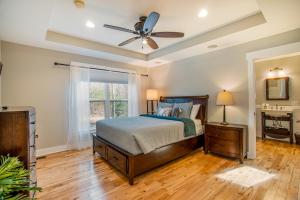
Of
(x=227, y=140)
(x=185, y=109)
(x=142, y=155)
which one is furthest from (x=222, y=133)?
(x=142, y=155)

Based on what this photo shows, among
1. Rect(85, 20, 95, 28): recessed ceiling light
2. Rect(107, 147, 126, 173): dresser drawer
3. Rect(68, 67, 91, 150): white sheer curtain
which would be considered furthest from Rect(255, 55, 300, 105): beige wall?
Rect(68, 67, 91, 150): white sheer curtain

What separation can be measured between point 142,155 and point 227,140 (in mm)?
1784

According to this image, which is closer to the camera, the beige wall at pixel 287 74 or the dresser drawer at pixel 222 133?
the dresser drawer at pixel 222 133

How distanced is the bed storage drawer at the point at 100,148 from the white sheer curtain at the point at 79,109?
761 millimetres

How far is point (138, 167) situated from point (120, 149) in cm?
41

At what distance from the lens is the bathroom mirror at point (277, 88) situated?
423 centimetres

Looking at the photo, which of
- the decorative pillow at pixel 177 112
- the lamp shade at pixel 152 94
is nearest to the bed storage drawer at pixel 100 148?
the decorative pillow at pixel 177 112

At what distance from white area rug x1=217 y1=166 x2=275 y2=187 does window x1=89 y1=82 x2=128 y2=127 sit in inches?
128

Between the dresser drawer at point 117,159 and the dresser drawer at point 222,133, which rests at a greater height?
the dresser drawer at point 222,133

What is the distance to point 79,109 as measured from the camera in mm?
3893

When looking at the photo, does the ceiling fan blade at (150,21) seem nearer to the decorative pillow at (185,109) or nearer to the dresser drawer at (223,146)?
the decorative pillow at (185,109)

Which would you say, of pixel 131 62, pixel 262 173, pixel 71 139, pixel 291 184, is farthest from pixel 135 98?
pixel 291 184

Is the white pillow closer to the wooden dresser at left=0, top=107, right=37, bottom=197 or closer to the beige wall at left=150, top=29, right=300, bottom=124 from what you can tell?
the beige wall at left=150, top=29, right=300, bottom=124

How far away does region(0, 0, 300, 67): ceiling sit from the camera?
2.13 meters
